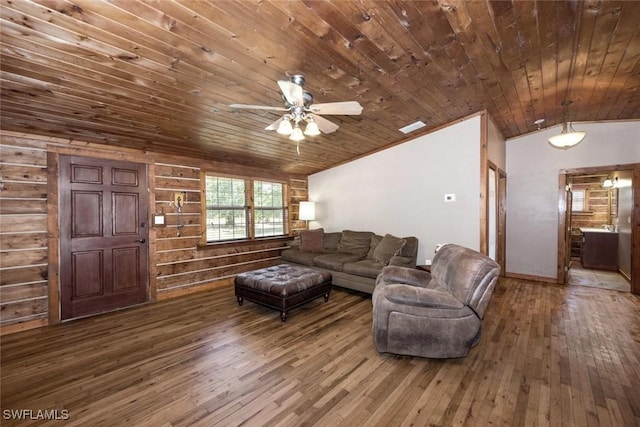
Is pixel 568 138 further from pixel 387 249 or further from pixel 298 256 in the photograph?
pixel 298 256

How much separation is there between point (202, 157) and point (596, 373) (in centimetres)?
529

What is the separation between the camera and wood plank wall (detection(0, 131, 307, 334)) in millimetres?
3020

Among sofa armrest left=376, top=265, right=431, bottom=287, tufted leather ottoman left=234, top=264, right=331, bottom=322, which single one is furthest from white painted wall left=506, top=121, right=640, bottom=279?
tufted leather ottoman left=234, top=264, right=331, bottom=322

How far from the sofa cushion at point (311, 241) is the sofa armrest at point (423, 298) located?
9.33 feet

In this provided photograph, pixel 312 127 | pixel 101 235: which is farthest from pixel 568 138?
pixel 101 235

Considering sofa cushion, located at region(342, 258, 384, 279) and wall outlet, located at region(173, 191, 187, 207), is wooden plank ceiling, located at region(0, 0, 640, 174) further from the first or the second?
sofa cushion, located at region(342, 258, 384, 279)

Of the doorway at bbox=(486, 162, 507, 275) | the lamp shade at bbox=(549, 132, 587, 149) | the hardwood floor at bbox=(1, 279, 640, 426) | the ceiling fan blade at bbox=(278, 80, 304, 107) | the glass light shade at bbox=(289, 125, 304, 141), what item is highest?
the lamp shade at bbox=(549, 132, 587, 149)

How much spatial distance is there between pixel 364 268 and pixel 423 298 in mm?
1732

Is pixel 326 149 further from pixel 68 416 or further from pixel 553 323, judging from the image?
pixel 68 416

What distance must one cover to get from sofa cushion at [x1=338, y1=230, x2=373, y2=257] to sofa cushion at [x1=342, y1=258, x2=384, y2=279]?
623 mm

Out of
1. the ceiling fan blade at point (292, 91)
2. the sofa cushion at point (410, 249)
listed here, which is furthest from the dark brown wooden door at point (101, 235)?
the sofa cushion at point (410, 249)

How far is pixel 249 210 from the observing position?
5320 millimetres

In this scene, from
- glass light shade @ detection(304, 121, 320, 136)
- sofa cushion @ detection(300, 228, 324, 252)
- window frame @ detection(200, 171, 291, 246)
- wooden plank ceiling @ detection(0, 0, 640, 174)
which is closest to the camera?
wooden plank ceiling @ detection(0, 0, 640, 174)

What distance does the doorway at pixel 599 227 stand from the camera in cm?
481
